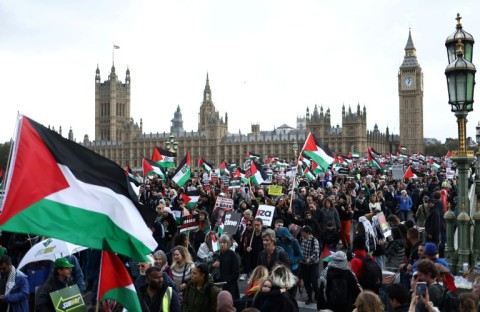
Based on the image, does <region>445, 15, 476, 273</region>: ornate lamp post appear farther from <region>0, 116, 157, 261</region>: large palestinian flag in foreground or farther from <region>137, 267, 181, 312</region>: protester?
<region>0, 116, 157, 261</region>: large palestinian flag in foreground

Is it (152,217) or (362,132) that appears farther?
(362,132)

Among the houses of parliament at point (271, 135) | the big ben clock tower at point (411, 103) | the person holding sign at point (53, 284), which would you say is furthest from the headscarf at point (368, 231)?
the big ben clock tower at point (411, 103)

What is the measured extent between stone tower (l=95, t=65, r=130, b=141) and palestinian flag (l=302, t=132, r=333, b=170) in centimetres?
10804

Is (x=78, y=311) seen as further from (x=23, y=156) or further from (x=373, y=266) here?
(x=373, y=266)

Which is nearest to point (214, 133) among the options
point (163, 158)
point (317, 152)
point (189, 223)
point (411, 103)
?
point (411, 103)

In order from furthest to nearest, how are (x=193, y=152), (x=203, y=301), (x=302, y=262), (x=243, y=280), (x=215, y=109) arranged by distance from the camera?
1. (x=215, y=109)
2. (x=193, y=152)
3. (x=243, y=280)
4. (x=302, y=262)
5. (x=203, y=301)

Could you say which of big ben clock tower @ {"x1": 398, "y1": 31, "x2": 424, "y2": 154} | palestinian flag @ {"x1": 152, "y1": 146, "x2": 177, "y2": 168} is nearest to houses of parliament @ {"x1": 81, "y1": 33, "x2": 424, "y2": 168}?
big ben clock tower @ {"x1": 398, "y1": 31, "x2": 424, "y2": 154}

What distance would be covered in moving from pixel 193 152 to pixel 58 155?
101m

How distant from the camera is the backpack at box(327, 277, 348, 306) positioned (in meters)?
5.77

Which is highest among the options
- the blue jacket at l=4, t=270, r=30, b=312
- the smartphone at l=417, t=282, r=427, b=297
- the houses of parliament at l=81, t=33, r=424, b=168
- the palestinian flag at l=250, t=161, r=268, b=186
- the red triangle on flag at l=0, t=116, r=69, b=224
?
the houses of parliament at l=81, t=33, r=424, b=168

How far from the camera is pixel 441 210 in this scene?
11.4 m

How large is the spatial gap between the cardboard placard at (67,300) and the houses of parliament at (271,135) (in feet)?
280

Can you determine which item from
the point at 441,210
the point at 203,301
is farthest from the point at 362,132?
the point at 203,301

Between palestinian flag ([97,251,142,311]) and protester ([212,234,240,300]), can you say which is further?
protester ([212,234,240,300])
